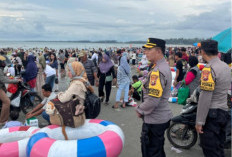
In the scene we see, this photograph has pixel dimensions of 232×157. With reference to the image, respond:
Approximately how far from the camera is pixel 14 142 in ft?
10.1

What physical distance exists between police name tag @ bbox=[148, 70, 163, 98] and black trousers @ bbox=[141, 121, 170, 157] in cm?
48

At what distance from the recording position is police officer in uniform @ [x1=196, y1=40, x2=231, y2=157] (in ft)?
8.75

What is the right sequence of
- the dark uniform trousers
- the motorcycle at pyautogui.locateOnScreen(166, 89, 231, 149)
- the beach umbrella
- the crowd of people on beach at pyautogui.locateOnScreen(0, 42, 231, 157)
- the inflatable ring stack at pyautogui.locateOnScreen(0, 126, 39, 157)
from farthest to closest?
the beach umbrella, the motorcycle at pyautogui.locateOnScreen(166, 89, 231, 149), the crowd of people on beach at pyautogui.locateOnScreen(0, 42, 231, 157), the inflatable ring stack at pyautogui.locateOnScreen(0, 126, 39, 157), the dark uniform trousers

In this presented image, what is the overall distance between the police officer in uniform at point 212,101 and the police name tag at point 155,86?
59 centimetres

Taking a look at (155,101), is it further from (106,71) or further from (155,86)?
(106,71)

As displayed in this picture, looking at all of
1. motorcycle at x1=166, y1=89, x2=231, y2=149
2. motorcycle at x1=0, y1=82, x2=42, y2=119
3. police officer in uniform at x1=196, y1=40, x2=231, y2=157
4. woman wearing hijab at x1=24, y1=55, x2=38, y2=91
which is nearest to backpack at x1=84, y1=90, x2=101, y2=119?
motorcycle at x1=166, y1=89, x2=231, y2=149

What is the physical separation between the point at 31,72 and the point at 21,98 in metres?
1.21

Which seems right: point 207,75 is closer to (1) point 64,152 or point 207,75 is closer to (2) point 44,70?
(1) point 64,152

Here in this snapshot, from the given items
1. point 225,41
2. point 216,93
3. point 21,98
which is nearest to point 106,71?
point 21,98

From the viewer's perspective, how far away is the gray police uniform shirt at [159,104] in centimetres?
267

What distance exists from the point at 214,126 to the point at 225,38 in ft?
8.45

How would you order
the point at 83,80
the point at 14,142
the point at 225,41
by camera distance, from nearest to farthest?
the point at 14,142
the point at 83,80
the point at 225,41

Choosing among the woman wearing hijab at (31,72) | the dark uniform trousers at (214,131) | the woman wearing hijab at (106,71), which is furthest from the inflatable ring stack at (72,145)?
the woman wearing hijab at (31,72)

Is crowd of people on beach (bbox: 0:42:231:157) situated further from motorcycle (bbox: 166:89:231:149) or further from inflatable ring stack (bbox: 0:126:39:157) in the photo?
motorcycle (bbox: 166:89:231:149)
